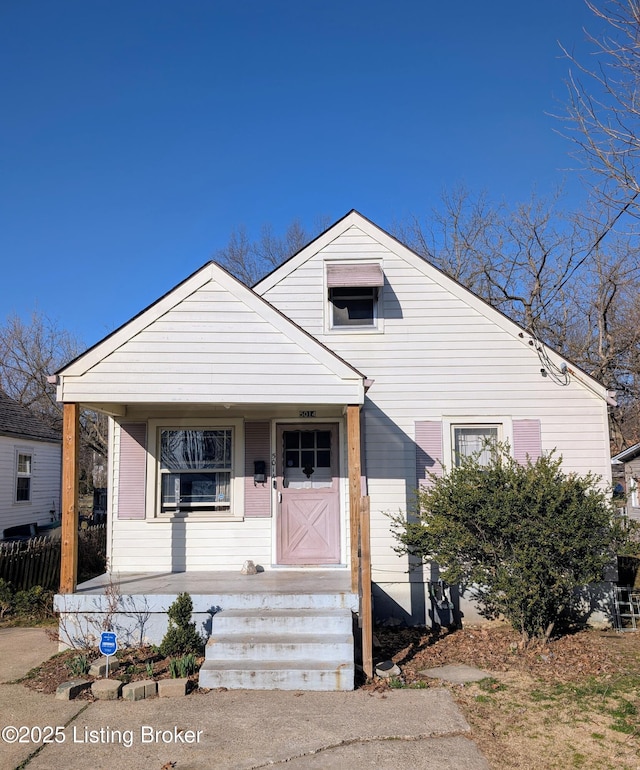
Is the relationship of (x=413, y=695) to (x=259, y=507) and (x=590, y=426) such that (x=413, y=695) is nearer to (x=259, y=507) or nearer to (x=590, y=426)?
(x=259, y=507)

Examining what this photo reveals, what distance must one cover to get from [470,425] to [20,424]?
47.0 ft

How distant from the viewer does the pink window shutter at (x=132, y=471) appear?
9.15 m

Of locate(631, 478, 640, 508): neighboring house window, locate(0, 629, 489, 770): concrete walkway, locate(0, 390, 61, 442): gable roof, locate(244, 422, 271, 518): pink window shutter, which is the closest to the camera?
locate(0, 629, 489, 770): concrete walkway

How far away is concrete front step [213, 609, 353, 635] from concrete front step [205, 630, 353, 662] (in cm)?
19

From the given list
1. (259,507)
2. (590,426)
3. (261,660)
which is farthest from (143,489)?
(590,426)

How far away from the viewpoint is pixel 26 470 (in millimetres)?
18516

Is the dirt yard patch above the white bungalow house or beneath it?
beneath

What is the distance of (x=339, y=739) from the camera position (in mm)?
4914

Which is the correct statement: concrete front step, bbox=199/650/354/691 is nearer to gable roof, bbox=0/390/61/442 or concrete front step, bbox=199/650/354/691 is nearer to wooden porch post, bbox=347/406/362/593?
wooden porch post, bbox=347/406/362/593

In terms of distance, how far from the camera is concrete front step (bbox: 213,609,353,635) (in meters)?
6.68

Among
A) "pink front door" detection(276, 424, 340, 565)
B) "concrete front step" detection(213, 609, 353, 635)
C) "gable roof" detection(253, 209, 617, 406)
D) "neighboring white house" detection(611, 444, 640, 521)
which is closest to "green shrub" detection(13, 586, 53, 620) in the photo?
"pink front door" detection(276, 424, 340, 565)

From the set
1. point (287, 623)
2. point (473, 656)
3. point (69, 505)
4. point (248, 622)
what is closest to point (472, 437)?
point (473, 656)

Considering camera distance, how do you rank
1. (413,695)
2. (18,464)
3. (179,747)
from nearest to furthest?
(179,747) → (413,695) → (18,464)

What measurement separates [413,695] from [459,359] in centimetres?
499
